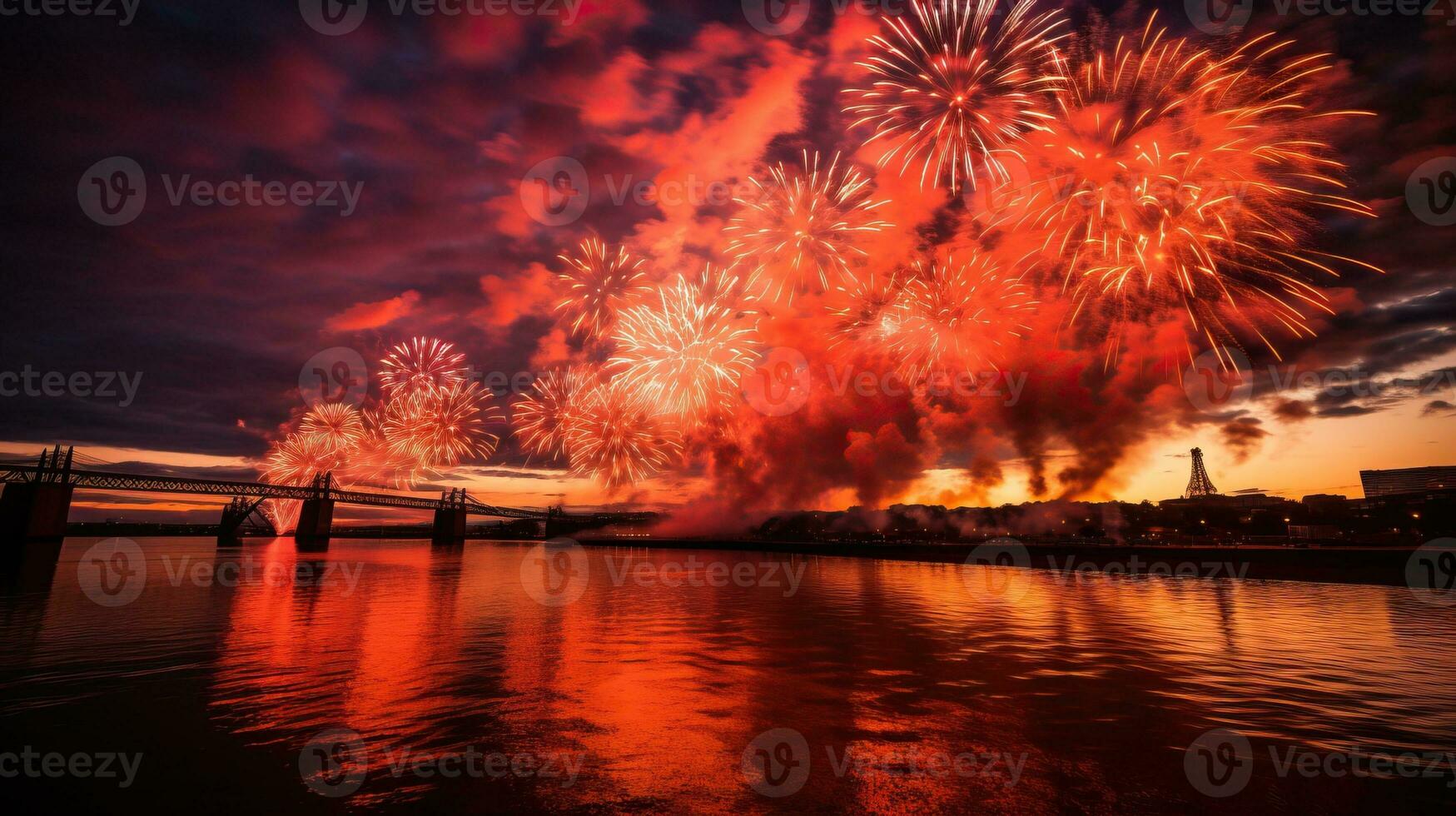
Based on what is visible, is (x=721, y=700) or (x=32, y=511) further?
(x=32, y=511)

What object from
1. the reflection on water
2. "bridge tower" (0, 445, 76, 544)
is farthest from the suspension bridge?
the reflection on water

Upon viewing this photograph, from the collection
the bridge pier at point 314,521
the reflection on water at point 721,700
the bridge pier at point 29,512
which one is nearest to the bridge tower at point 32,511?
the bridge pier at point 29,512

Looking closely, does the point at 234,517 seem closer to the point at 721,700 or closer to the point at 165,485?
the point at 165,485

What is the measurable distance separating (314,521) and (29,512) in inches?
3301

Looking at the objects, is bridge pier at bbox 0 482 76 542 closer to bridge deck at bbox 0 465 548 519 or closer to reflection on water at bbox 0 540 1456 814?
bridge deck at bbox 0 465 548 519

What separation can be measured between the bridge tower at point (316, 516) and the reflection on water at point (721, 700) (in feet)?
523

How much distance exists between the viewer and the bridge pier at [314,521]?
167625 millimetres

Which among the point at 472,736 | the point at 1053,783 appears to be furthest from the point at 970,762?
the point at 472,736

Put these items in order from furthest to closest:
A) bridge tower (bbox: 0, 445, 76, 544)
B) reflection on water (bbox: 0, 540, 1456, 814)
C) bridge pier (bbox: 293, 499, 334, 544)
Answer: bridge pier (bbox: 293, 499, 334, 544), bridge tower (bbox: 0, 445, 76, 544), reflection on water (bbox: 0, 540, 1456, 814)

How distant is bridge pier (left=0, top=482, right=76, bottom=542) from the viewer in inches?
3487

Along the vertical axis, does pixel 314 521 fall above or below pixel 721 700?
above

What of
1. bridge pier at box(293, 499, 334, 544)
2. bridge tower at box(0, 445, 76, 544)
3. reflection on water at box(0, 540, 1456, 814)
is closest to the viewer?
reflection on water at box(0, 540, 1456, 814)

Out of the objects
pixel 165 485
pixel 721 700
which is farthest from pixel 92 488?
pixel 721 700

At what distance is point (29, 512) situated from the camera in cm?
8950
